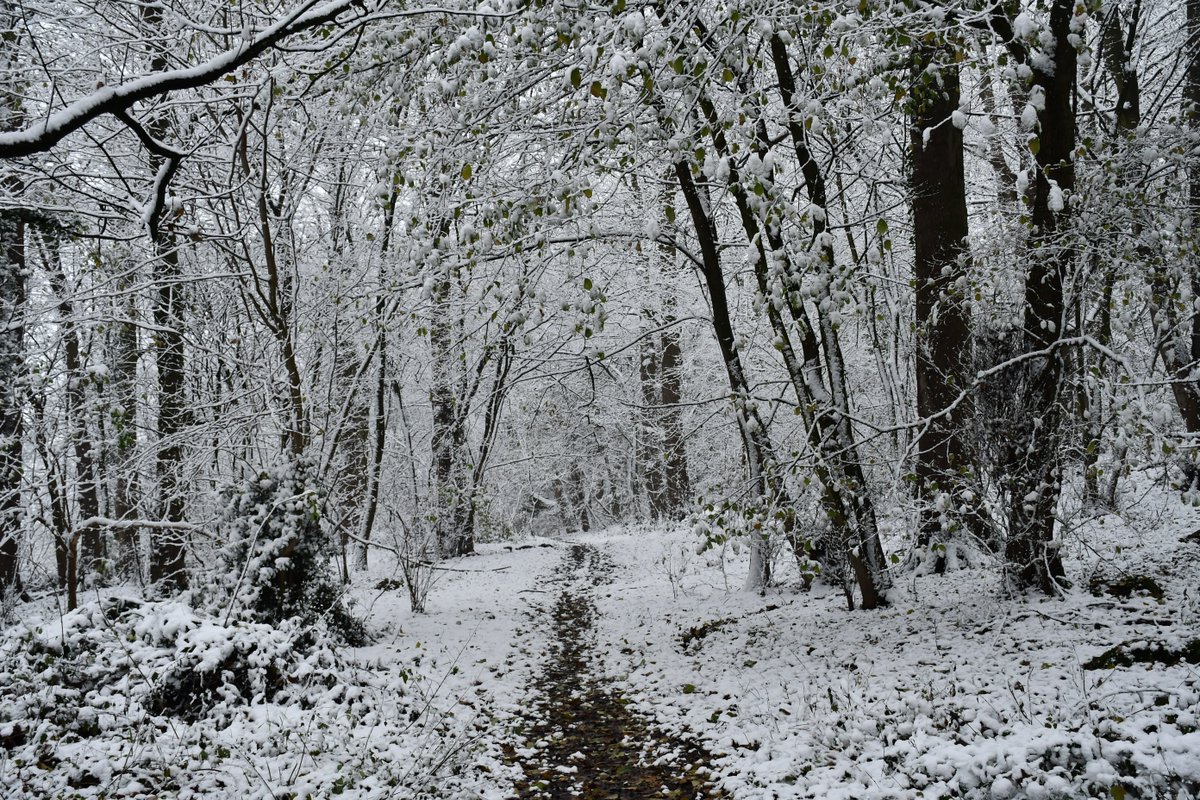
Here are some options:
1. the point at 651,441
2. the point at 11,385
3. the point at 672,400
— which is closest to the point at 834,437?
the point at 11,385

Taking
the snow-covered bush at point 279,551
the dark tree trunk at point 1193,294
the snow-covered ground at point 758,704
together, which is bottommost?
the snow-covered ground at point 758,704

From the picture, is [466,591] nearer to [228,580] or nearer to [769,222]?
[228,580]

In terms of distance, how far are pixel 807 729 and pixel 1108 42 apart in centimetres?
1026

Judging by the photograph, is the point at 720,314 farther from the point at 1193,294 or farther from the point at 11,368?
the point at 11,368

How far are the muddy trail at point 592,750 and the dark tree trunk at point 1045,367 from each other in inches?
129

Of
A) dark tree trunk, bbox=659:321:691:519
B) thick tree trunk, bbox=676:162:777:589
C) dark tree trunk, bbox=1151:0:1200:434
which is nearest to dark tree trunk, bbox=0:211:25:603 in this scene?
thick tree trunk, bbox=676:162:777:589

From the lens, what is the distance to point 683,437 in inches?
373

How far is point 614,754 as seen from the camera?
5.11 m

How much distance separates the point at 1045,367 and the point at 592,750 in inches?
186

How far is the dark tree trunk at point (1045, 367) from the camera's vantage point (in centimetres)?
555

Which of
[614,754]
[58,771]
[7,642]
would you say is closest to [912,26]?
[614,754]

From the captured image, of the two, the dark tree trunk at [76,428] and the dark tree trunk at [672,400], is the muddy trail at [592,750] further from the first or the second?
the dark tree trunk at [672,400]

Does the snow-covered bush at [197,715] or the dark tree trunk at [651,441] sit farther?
the dark tree trunk at [651,441]

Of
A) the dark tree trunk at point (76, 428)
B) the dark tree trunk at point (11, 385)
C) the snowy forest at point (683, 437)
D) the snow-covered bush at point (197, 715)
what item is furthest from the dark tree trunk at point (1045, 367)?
the dark tree trunk at point (11, 385)
